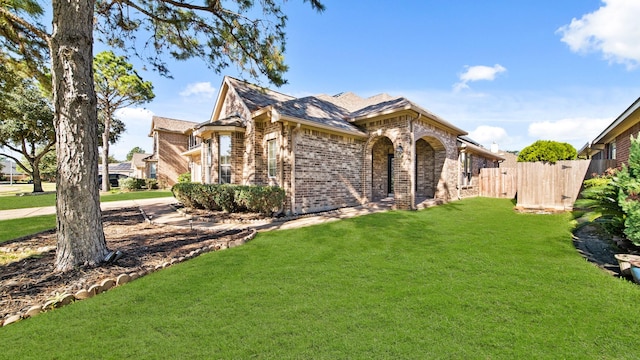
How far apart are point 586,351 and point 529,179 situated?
31.5 ft

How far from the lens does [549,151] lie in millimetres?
14180

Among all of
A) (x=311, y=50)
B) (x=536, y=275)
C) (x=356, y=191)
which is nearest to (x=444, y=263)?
(x=536, y=275)

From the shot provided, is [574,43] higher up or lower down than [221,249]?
higher up

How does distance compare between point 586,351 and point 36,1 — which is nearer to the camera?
point 586,351

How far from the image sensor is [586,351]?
234 cm

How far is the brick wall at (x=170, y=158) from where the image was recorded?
88.9 ft

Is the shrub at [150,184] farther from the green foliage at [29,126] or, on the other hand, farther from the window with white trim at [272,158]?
the window with white trim at [272,158]

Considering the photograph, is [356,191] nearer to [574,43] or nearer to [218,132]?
→ [218,132]

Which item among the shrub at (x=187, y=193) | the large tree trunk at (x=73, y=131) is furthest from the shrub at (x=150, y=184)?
the large tree trunk at (x=73, y=131)

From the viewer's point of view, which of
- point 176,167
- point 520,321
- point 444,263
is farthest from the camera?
point 176,167

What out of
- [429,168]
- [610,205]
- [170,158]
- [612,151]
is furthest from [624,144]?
[170,158]

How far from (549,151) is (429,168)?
21.7 feet

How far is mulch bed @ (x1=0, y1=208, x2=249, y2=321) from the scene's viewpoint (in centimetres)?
361

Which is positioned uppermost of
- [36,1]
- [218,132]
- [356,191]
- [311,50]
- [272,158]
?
[311,50]
